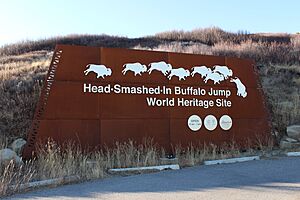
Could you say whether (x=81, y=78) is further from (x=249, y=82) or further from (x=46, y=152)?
(x=249, y=82)

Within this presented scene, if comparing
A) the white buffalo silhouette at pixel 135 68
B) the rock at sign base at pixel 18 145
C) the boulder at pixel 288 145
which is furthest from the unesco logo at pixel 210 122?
the rock at sign base at pixel 18 145

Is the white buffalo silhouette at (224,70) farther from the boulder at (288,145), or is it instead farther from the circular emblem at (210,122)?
the boulder at (288,145)

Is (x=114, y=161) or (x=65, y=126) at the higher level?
(x=65, y=126)

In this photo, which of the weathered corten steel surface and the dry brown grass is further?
the weathered corten steel surface

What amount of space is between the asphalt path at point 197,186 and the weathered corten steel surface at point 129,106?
9.49 ft

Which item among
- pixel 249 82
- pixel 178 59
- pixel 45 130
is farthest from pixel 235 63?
pixel 45 130

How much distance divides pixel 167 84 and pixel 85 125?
3.13 metres

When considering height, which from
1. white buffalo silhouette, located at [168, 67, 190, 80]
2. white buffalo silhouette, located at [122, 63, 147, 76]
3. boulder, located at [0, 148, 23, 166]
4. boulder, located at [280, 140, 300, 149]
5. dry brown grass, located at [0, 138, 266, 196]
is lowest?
boulder, located at [280, 140, 300, 149]

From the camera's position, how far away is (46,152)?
11227 millimetres

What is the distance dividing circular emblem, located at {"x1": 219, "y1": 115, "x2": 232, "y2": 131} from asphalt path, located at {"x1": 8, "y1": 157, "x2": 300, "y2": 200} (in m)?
3.60

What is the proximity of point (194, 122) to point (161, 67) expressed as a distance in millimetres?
2163

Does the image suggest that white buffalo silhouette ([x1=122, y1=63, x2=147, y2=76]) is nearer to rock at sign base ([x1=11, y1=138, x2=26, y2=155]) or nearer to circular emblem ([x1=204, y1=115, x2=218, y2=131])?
circular emblem ([x1=204, y1=115, x2=218, y2=131])

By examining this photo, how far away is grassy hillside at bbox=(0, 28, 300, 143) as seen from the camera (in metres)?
14.4

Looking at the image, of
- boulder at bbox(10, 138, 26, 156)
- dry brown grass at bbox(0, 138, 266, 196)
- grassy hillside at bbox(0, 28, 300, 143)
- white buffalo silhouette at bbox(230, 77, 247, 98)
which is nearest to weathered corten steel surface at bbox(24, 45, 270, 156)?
white buffalo silhouette at bbox(230, 77, 247, 98)
